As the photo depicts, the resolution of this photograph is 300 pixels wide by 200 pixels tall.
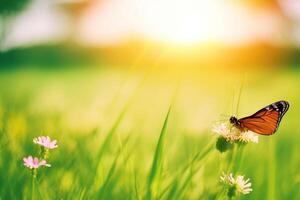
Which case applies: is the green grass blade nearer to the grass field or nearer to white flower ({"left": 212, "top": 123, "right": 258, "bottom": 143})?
the grass field

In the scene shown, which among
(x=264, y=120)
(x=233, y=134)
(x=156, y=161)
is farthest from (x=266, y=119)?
(x=156, y=161)

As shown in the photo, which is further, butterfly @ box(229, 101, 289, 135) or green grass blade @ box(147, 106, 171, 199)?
butterfly @ box(229, 101, 289, 135)

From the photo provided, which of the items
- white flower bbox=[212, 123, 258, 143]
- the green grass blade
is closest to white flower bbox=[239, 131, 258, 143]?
white flower bbox=[212, 123, 258, 143]

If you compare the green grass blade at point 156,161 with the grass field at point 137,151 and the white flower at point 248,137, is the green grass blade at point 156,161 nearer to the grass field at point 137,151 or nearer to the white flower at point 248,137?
the grass field at point 137,151

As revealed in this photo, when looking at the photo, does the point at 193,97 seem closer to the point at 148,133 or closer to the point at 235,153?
the point at 148,133

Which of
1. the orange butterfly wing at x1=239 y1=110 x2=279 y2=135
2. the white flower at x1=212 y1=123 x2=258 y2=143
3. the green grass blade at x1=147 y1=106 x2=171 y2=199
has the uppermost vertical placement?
the orange butterfly wing at x1=239 y1=110 x2=279 y2=135

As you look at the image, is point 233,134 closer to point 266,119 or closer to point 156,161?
point 266,119

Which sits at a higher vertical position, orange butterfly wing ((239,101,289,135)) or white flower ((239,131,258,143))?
orange butterfly wing ((239,101,289,135))

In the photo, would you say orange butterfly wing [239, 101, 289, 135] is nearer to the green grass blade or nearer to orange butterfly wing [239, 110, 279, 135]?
orange butterfly wing [239, 110, 279, 135]
